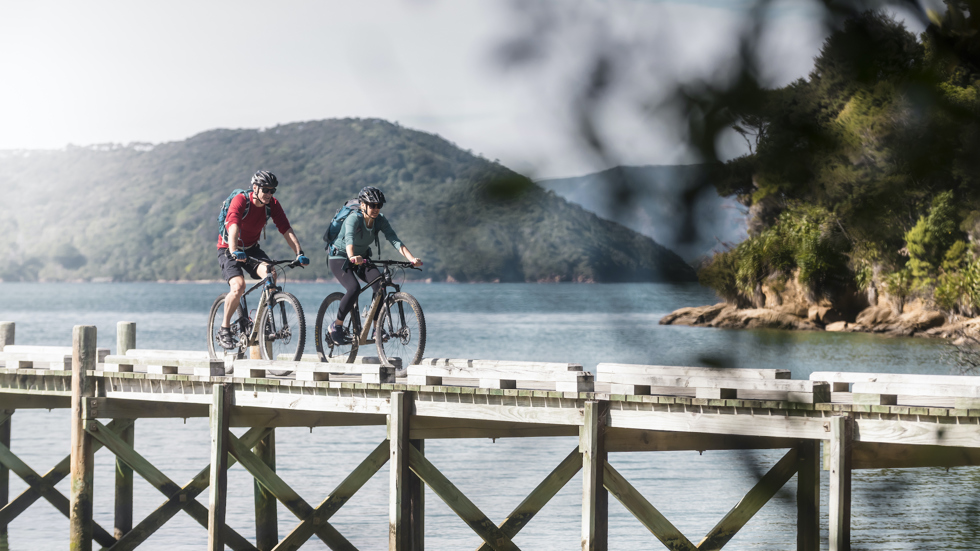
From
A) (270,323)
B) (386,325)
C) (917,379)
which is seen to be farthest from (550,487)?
(270,323)

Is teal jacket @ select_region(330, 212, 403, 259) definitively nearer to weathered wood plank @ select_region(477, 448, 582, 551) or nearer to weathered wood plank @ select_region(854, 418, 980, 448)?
weathered wood plank @ select_region(477, 448, 582, 551)

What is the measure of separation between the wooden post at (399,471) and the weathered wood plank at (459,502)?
129 mm

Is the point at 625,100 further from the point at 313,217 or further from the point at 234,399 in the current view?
the point at 234,399

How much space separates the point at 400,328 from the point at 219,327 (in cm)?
205

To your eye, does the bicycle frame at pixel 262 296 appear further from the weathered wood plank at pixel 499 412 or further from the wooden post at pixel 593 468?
the wooden post at pixel 593 468

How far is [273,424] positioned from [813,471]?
5.88m

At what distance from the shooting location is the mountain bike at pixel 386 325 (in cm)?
971

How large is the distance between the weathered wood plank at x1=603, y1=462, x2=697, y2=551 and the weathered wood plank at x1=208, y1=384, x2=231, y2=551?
3967 mm

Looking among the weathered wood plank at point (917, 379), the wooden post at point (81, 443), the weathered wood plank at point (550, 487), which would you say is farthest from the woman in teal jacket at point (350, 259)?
the weathered wood plank at point (917, 379)

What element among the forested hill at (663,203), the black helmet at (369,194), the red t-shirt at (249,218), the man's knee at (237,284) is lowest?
the man's knee at (237,284)

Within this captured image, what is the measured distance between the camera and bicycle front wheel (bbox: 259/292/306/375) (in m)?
10.0

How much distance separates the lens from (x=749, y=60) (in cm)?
133

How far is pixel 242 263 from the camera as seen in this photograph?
32.2 feet

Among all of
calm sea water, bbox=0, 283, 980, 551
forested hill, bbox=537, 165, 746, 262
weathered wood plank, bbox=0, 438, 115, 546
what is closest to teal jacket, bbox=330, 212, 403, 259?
calm sea water, bbox=0, 283, 980, 551
